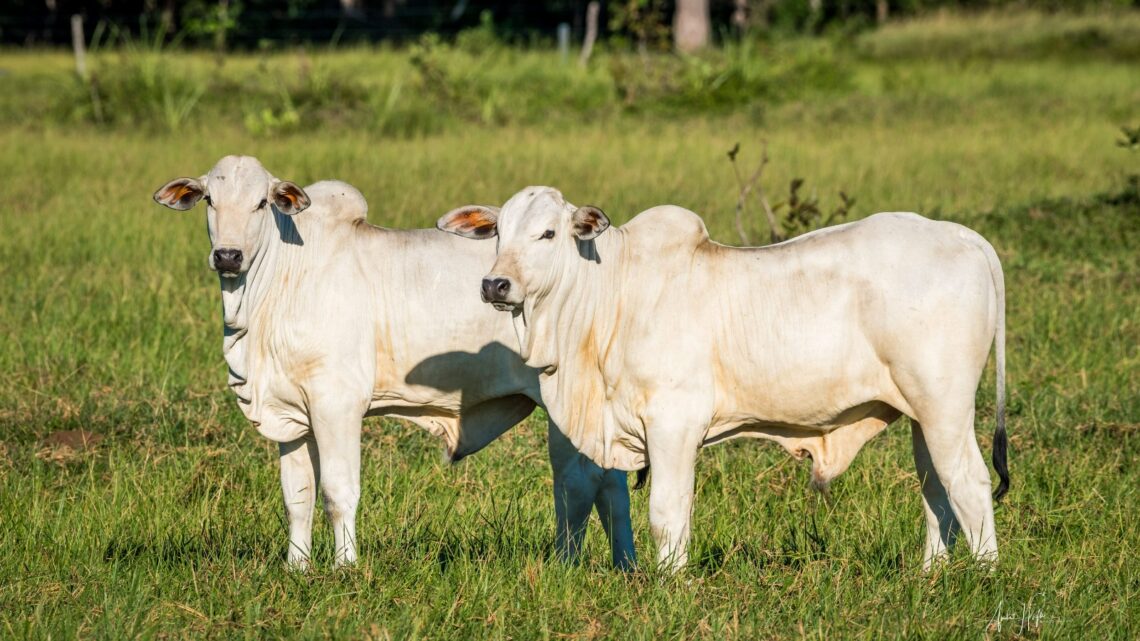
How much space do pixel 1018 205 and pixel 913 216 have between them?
247 inches

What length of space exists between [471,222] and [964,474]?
4.93 ft

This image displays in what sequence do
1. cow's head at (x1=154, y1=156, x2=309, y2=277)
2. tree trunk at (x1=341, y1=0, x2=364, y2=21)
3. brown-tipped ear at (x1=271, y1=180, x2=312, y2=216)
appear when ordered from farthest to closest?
tree trunk at (x1=341, y1=0, x2=364, y2=21) → brown-tipped ear at (x1=271, y1=180, x2=312, y2=216) → cow's head at (x1=154, y1=156, x2=309, y2=277)

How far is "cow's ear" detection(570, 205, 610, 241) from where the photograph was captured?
3.75m

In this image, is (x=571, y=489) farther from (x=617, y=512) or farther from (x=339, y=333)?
(x=339, y=333)

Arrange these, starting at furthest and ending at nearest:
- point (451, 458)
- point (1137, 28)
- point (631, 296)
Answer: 1. point (1137, 28)
2. point (451, 458)
3. point (631, 296)

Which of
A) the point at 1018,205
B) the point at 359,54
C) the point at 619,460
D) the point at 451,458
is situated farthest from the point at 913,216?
the point at 359,54

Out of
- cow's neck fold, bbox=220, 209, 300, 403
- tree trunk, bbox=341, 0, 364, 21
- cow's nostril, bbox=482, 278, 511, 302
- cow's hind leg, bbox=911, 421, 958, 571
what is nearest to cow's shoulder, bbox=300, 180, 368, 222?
cow's neck fold, bbox=220, 209, 300, 403

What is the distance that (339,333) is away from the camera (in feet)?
13.6

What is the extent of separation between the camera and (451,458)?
439cm

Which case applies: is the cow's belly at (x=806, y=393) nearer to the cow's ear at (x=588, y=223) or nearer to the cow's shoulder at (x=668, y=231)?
the cow's shoulder at (x=668, y=231)

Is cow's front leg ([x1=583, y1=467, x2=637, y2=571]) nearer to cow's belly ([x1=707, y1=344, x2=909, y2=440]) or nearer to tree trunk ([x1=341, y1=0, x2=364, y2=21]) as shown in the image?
cow's belly ([x1=707, y1=344, x2=909, y2=440])

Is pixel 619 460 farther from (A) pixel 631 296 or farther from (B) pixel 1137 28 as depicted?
(B) pixel 1137 28

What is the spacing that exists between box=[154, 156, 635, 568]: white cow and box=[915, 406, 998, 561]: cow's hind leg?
1018mm

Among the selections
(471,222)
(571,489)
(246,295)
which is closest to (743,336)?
(471,222)
